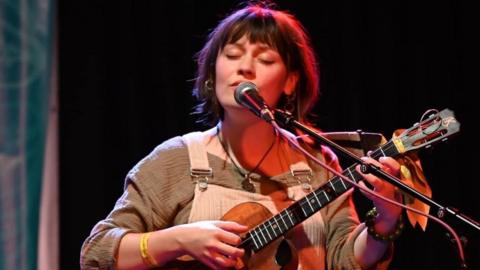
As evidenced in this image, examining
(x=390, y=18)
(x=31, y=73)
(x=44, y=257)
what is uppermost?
(x=390, y=18)

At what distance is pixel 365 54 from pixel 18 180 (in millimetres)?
1555

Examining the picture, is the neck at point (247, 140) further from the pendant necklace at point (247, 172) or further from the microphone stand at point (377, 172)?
the microphone stand at point (377, 172)

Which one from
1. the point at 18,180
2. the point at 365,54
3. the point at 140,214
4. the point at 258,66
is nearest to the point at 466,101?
the point at 365,54

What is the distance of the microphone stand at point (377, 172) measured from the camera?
1673mm

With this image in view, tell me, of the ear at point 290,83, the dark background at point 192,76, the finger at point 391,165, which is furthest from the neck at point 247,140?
the dark background at point 192,76

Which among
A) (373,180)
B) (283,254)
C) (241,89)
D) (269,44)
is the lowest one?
(283,254)

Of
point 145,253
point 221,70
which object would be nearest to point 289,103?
point 221,70

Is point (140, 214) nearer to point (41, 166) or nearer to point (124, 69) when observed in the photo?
point (41, 166)

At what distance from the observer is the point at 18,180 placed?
91.0 inches

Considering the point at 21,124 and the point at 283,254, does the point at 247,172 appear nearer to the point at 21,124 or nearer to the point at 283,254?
the point at 283,254

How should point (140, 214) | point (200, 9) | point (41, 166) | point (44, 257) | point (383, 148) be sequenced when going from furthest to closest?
1. point (200, 9)
2. point (44, 257)
3. point (41, 166)
4. point (140, 214)
5. point (383, 148)

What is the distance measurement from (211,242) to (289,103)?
21.5 inches

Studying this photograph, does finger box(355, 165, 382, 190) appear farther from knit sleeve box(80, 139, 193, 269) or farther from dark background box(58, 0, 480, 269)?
dark background box(58, 0, 480, 269)

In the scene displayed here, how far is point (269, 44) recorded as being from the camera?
2271 mm
